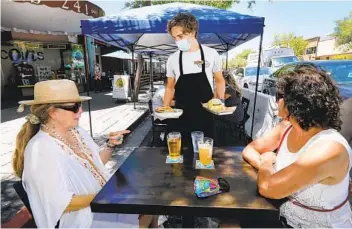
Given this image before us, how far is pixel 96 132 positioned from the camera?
6.08m

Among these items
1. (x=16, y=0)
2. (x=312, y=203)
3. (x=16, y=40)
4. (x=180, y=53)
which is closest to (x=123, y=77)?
(x=16, y=0)

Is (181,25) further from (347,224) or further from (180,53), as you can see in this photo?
(347,224)

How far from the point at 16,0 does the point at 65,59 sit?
24.8ft

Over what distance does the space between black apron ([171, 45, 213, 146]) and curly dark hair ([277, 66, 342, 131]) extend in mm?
1399

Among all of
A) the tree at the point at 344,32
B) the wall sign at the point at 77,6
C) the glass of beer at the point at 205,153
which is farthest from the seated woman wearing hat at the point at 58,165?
the tree at the point at 344,32

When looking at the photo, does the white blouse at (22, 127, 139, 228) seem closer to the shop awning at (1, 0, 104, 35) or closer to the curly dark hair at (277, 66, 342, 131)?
the curly dark hair at (277, 66, 342, 131)

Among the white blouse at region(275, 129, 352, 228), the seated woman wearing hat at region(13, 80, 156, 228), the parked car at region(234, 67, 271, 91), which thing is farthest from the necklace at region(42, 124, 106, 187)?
the parked car at region(234, 67, 271, 91)

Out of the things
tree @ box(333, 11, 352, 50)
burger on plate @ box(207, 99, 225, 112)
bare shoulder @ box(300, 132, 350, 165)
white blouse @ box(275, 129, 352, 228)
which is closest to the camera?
bare shoulder @ box(300, 132, 350, 165)

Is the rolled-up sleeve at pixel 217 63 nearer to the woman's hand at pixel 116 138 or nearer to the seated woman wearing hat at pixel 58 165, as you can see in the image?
the woman's hand at pixel 116 138

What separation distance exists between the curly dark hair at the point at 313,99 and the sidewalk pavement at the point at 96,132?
2.96 metres

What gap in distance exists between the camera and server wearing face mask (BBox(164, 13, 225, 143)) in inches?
100

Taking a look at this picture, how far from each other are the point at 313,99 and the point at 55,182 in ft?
5.03

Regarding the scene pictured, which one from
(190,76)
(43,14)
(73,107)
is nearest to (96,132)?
(190,76)

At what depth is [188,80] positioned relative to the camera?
273cm
